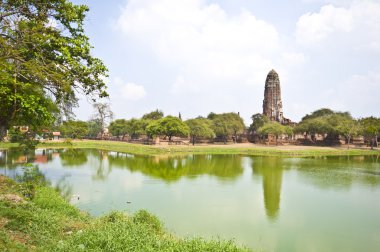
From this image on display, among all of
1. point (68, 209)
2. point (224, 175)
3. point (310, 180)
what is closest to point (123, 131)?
point (224, 175)

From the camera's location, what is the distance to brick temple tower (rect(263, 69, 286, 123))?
9694 cm

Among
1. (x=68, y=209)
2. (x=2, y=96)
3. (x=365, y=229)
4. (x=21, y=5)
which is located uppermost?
(x=21, y=5)

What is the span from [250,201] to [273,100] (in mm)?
79754

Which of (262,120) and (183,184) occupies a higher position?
(262,120)

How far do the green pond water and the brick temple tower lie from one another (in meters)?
61.2

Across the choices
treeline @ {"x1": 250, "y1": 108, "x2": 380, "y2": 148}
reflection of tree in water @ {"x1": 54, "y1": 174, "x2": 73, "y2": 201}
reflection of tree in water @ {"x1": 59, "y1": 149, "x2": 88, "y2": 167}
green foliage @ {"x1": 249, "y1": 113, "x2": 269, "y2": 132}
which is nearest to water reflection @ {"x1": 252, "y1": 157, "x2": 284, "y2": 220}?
reflection of tree in water @ {"x1": 54, "y1": 174, "x2": 73, "y2": 201}

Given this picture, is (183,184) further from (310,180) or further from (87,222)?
(87,222)

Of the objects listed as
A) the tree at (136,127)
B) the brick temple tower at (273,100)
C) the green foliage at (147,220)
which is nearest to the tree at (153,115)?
the tree at (136,127)

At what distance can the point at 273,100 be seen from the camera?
97.4 meters

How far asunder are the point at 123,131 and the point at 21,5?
82.2 meters

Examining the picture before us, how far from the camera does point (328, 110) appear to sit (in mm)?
99312

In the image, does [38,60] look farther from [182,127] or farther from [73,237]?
[182,127]

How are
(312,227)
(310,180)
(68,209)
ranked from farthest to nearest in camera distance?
1. (310,180)
2. (312,227)
3. (68,209)

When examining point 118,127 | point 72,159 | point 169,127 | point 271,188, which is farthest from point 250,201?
point 118,127
